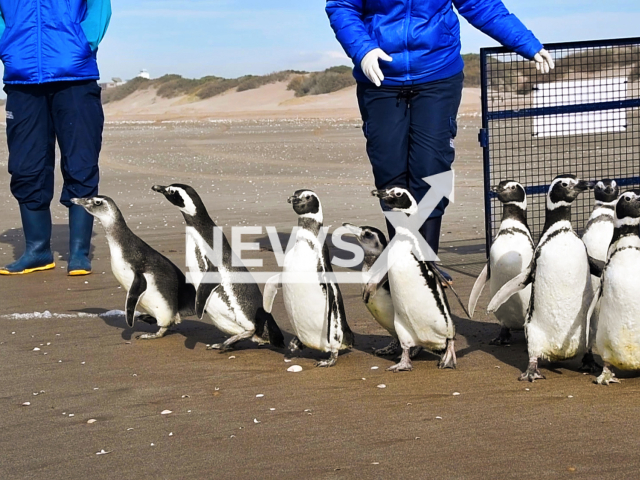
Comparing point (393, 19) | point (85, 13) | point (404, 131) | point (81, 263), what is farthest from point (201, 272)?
point (85, 13)

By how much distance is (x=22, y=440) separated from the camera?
330 centimetres

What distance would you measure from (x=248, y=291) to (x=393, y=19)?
1.74 m

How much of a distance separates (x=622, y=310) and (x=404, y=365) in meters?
0.98

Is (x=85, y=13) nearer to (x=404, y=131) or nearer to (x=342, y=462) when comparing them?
(x=404, y=131)

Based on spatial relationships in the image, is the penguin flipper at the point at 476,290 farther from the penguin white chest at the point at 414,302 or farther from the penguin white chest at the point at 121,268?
the penguin white chest at the point at 121,268

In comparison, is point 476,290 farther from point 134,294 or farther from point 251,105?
point 251,105

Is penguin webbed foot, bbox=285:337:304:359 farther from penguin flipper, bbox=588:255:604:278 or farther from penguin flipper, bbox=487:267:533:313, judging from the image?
penguin flipper, bbox=588:255:604:278

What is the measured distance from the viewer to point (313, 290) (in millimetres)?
4195

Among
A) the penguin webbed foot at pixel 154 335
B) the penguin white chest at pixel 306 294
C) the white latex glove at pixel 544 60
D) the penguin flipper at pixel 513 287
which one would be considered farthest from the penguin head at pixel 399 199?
the white latex glove at pixel 544 60

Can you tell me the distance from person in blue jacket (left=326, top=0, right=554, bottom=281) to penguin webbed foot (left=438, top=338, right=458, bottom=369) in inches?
49.7

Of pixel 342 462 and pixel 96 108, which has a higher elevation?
pixel 96 108

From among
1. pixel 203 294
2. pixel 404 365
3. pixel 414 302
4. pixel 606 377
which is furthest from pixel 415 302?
pixel 203 294

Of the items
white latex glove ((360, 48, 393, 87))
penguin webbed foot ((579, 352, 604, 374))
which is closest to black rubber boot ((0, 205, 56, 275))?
white latex glove ((360, 48, 393, 87))

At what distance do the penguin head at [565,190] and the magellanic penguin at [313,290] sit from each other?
41.6 inches
